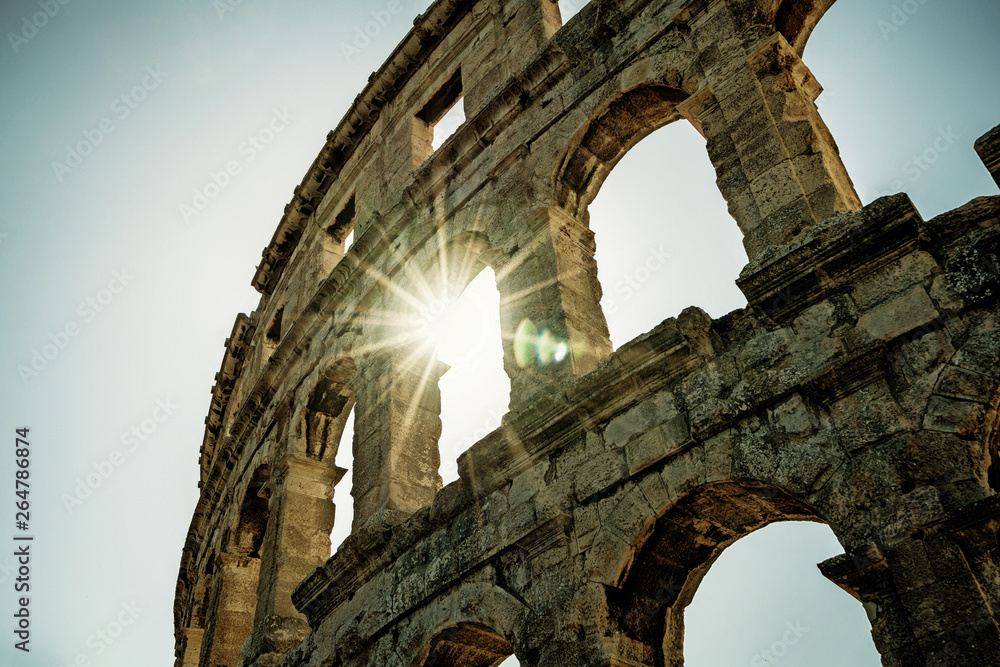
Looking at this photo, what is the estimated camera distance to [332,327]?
9.27 m

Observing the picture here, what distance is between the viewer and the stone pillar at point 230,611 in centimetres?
893

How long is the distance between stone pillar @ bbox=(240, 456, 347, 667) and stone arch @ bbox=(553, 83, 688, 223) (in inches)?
157

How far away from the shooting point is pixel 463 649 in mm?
5434

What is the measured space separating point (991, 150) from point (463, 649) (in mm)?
4196

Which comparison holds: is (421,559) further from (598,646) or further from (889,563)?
(889,563)

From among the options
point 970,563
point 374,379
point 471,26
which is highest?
point 471,26

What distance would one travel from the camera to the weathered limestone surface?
3.71m

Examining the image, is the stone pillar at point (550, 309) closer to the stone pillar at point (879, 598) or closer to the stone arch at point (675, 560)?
the stone arch at point (675, 560)

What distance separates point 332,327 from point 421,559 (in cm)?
410

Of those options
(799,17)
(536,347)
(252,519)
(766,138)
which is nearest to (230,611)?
(252,519)

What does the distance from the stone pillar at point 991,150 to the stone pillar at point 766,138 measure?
843 millimetres

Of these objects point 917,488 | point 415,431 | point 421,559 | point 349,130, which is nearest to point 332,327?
point 415,431

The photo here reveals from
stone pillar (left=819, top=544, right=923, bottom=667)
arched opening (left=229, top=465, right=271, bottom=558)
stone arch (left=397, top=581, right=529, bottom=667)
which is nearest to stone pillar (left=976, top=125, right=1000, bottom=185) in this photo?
stone pillar (left=819, top=544, right=923, bottom=667)

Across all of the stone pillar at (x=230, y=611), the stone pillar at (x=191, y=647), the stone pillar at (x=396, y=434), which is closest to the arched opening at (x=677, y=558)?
the stone pillar at (x=396, y=434)
